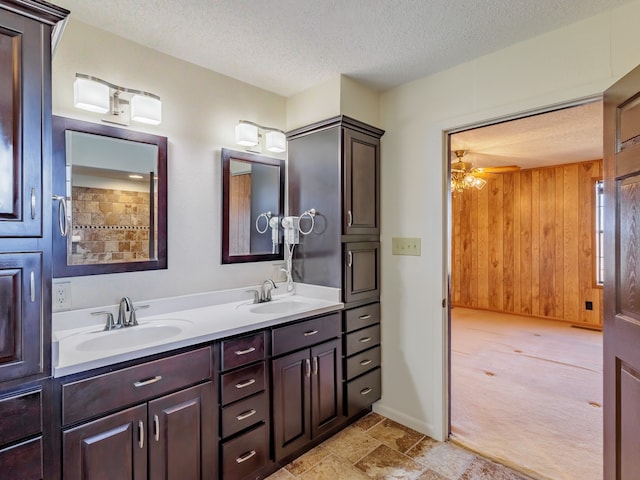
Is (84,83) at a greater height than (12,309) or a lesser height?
greater

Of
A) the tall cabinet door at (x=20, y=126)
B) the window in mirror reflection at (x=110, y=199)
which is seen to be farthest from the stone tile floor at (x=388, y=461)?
the tall cabinet door at (x=20, y=126)

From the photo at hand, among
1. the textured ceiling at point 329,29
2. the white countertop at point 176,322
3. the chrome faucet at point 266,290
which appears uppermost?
the textured ceiling at point 329,29

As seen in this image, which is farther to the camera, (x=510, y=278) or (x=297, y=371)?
(x=510, y=278)

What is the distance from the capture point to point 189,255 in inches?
86.5

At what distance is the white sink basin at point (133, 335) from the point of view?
1.65 metres

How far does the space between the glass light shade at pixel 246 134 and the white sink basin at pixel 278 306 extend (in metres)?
1.10

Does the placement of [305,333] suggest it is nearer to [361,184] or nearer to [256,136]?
[361,184]

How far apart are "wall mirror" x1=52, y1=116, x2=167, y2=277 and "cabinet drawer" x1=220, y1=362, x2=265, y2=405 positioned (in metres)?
0.79

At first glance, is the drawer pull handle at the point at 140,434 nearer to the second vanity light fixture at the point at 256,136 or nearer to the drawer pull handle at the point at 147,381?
the drawer pull handle at the point at 147,381

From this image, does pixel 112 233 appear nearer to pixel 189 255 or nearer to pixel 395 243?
pixel 189 255

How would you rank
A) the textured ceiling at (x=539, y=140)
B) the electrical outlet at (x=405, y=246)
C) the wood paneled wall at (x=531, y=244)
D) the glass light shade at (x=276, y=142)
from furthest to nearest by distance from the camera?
1. the wood paneled wall at (x=531, y=244)
2. the textured ceiling at (x=539, y=140)
3. the glass light shade at (x=276, y=142)
4. the electrical outlet at (x=405, y=246)

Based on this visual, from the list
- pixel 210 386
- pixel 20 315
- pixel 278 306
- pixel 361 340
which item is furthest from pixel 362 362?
pixel 20 315

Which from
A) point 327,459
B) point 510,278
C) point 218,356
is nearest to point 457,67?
point 218,356

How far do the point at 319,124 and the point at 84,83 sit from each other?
1.35m
